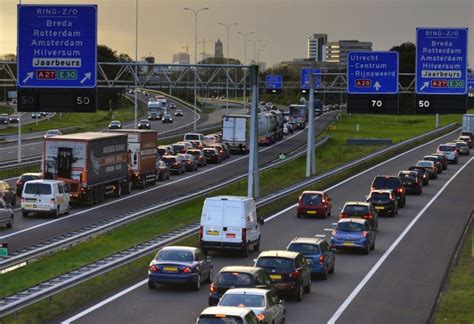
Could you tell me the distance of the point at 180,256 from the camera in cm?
3114

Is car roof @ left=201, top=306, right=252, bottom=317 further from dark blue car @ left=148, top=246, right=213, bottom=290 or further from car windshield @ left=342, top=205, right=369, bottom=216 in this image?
car windshield @ left=342, top=205, right=369, bottom=216

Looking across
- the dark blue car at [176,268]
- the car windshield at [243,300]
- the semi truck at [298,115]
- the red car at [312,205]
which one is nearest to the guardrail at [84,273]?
the dark blue car at [176,268]

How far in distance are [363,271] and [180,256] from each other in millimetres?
7954

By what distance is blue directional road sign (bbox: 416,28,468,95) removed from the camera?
55.0 m

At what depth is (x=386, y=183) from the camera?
2400 inches

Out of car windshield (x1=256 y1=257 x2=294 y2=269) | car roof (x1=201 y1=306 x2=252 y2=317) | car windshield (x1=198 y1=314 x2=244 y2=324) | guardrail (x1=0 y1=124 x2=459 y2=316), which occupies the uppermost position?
car roof (x1=201 y1=306 x2=252 y2=317)

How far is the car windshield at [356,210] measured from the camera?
47.7m

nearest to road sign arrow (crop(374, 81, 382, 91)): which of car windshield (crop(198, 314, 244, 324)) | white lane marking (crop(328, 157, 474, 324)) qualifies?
white lane marking (crop(328, 157, 474, 324))

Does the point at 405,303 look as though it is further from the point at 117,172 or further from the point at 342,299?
the point at 117,172

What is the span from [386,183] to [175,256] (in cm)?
3147

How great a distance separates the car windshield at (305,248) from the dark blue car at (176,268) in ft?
13.5

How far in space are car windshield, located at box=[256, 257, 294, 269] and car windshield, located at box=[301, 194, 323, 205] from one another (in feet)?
75.2

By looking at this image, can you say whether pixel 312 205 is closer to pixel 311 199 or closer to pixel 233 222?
pixel 311 199

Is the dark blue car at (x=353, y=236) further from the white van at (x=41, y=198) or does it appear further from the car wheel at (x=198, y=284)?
the white van at (x=41, y=198)
